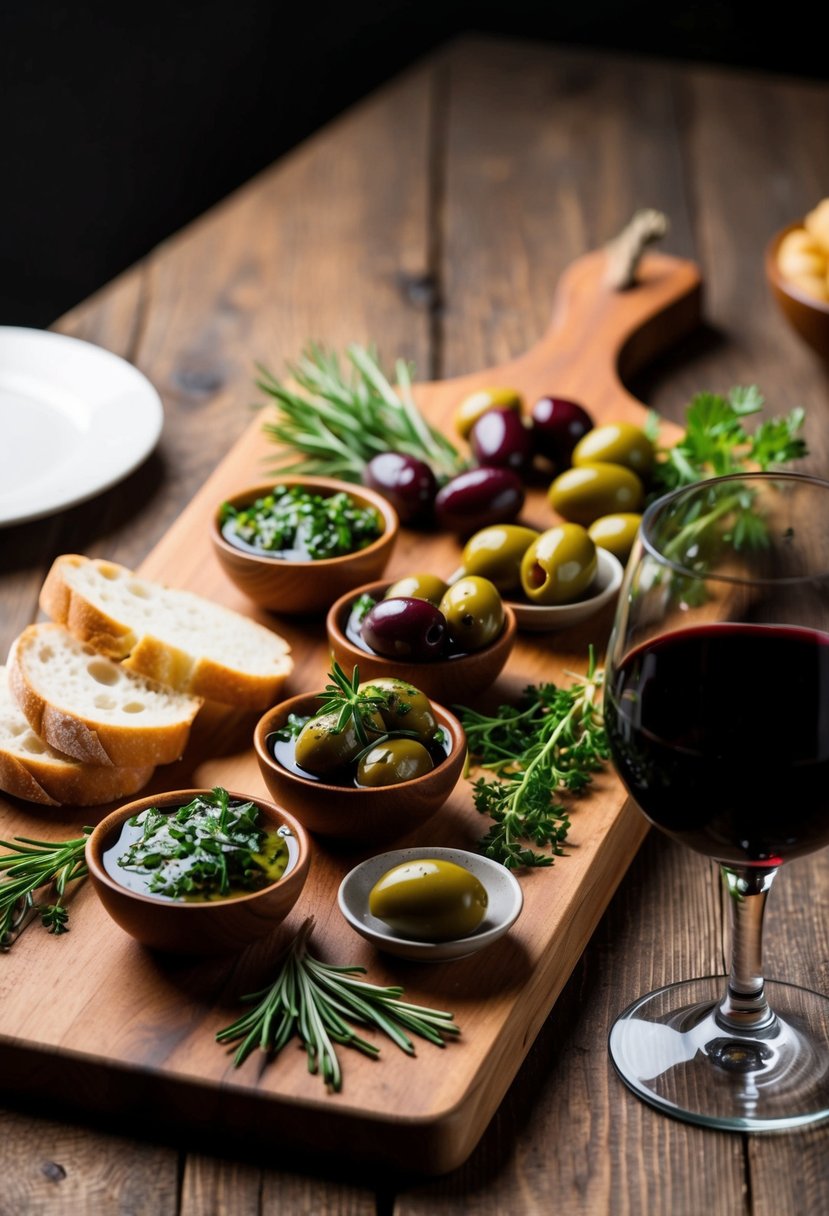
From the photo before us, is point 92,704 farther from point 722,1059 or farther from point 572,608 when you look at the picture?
point 722,1059

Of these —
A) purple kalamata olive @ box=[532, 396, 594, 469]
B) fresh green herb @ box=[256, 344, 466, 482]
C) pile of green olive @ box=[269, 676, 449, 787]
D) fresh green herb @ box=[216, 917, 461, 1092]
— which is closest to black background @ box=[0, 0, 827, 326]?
fresh green herb @ box=[256, 344, 466, 482]

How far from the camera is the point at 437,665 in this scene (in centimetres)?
160

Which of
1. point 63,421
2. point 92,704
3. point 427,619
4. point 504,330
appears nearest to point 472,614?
point 427,619

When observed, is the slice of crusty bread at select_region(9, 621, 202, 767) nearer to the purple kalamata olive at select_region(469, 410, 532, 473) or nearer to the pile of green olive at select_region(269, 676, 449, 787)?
the pile of green olive at select_region(269, 676, 449, 787)

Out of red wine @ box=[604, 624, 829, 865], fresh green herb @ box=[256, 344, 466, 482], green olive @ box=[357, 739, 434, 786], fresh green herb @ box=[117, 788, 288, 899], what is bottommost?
fresh green herb @ box=[256, 344, 466, 482]

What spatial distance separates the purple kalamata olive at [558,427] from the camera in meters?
2.18

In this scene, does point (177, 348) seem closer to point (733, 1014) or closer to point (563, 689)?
point (563, 689)

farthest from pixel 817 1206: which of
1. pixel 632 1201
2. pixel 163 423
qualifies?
pixel 163 423

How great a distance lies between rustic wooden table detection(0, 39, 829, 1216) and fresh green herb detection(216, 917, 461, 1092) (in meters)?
0.09

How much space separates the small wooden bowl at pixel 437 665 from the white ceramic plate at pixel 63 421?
68 centimetres

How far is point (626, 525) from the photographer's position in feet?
6.34

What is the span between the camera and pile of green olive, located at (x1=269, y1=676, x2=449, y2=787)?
54.6 inches

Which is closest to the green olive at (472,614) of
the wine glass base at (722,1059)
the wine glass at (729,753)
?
the wine glass at (729,753)

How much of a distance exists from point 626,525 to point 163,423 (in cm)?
94
